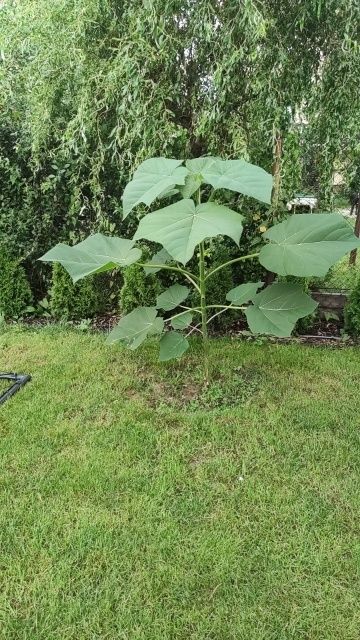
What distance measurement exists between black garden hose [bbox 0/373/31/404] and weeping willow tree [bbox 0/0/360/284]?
4.04 feet

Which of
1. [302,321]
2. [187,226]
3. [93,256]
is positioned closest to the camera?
[187,226]

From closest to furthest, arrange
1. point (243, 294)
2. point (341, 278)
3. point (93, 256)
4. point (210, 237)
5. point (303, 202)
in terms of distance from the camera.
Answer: point (210, 237) → point (93, 256) → point (243, 294) → point (303, 202) → point (341, 278)

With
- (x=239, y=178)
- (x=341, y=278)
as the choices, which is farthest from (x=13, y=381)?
(x=341, y=278)

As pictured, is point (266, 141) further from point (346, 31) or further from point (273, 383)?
point (273, 383)

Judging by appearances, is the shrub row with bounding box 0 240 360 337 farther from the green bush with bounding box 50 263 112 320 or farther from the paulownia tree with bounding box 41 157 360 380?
the paulownia tree with bounding box 41 157 360 380

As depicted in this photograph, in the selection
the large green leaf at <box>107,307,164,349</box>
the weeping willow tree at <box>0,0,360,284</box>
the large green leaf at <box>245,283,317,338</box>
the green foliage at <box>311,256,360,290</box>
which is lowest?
the green foliage at <box>311,256,360,290</box>

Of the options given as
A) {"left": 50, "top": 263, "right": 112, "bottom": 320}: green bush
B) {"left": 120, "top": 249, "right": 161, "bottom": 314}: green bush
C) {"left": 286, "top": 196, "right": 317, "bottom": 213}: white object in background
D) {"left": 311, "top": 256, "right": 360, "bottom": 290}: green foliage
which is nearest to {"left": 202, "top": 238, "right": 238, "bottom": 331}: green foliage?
{"left": 120, "top": 249, "right": 161, "bottom": 314}: green bush

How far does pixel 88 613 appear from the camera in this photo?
1.37 metres

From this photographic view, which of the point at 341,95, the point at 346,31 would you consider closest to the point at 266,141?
the point at 341,95

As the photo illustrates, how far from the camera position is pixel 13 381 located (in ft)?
8.83

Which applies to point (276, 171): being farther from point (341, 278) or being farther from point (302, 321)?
point (341, 278)

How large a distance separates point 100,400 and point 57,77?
201 centimetres

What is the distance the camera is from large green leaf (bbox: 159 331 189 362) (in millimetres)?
2307

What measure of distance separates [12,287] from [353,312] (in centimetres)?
254
